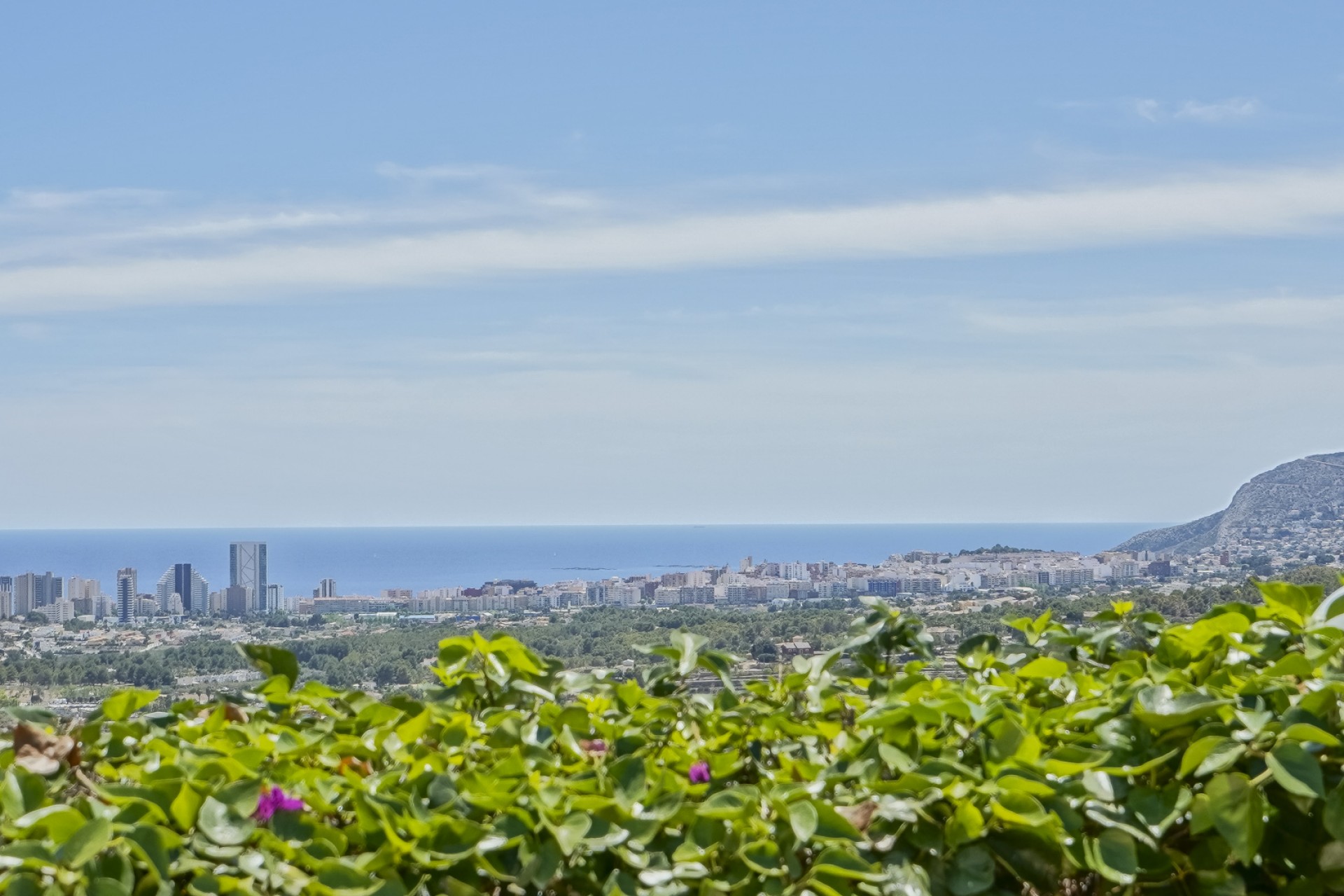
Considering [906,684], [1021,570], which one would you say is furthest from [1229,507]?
[906,684]

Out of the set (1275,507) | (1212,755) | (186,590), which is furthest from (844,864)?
(186,590)

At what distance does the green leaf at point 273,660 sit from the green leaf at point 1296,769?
3.99 feet

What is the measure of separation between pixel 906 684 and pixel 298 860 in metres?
0.75

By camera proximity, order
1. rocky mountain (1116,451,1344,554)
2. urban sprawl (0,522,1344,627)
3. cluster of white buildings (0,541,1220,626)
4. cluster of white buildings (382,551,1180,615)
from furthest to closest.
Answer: cluster of white buildings (0,541,1220,626) < cluster of white buildings (382,551,1180,615) < rocky mountain (1116,451,1344,554) < urban sprawl (0,522,1344,627)

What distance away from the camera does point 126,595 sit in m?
35.9

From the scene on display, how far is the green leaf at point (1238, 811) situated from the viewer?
1145mm

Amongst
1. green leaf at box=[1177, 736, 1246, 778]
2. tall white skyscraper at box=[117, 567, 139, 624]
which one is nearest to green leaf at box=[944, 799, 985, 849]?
green leaf at box=[1177, 736, 1246, 778]

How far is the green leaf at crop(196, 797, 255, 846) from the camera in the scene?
3.93 feet

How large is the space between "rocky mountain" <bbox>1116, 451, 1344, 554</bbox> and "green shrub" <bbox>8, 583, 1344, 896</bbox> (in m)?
25.1

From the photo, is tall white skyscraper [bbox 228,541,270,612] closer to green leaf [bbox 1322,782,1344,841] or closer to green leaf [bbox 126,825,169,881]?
green leaf [bbox 126,825,169,881]

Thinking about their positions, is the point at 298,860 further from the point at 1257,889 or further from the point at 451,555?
the point at 451,555

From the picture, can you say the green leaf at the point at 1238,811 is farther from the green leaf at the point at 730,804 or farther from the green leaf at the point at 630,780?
the green leaf at the point at 630,780

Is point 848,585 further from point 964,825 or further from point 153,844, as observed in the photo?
point 153,844

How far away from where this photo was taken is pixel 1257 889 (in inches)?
49.1
